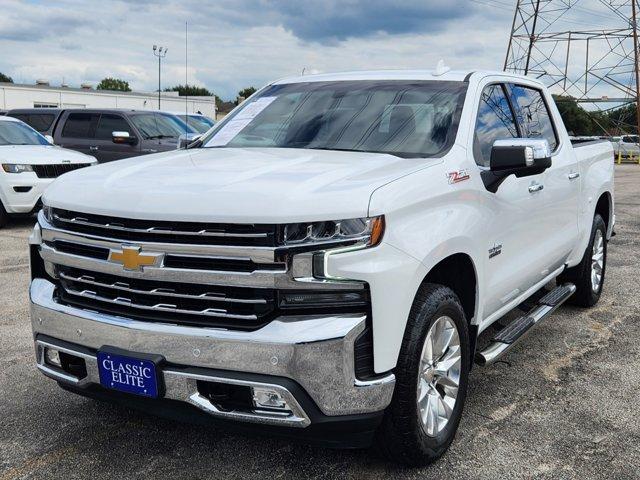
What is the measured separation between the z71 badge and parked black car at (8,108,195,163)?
32.7ft

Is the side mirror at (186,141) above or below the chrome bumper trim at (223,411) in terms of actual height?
above

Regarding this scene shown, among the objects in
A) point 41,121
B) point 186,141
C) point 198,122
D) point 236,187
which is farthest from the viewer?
point 41,121

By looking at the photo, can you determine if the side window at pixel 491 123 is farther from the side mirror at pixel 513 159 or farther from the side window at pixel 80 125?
the side window at pixel 80 125

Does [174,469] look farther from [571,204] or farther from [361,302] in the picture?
[571,204]

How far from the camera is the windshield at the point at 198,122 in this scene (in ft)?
48.0

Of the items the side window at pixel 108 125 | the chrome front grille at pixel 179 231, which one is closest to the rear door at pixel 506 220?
the chrome front grille at pixel 179 231

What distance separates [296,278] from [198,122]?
510 inches

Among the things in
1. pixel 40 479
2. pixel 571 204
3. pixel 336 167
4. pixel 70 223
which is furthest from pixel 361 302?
pixel 571 204

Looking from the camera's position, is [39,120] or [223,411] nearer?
[223,411]

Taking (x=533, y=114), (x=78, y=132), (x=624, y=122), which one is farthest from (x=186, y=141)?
(x=624, y=122)

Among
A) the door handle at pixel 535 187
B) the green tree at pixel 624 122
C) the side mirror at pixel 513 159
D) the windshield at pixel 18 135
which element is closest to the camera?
the side mirror at pixel 513 159

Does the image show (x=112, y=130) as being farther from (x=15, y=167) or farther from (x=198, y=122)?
(x=15, y=167)

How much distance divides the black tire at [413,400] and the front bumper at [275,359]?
132mm

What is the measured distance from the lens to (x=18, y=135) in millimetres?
11258
